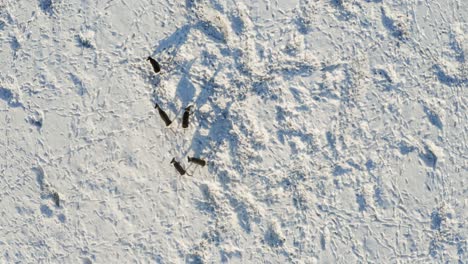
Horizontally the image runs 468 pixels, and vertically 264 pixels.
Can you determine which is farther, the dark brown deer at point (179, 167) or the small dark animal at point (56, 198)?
the small dark animal at point (56, 198)

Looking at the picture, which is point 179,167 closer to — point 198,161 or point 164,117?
point 198,161

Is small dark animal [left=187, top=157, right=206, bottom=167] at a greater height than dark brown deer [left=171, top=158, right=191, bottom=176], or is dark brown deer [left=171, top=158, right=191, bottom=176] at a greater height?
small dark animal [left=187, top=157, right=206, bottom=167]

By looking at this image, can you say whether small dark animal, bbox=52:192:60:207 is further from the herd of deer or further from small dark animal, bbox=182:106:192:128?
small dark animal, bbox=182:106:192:128

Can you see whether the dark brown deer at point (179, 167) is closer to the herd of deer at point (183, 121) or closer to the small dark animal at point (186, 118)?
the herd of deer at point (183, 121)

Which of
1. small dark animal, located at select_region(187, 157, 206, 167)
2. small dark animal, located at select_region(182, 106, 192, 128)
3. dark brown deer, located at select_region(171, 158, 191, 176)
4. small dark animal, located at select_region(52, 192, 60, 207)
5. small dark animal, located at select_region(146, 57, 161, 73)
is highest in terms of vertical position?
small dark animal, located at select_region(146, 57, 161, 73)

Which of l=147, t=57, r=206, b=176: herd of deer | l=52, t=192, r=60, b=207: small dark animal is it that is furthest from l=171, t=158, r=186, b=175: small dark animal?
l=52, t=192, r=60, b=207: small dark animal

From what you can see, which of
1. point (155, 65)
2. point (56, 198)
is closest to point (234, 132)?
point (155, 65)

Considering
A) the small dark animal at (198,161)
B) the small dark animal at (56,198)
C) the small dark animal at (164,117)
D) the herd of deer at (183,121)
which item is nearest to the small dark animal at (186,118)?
the herd of deer at (183,121)

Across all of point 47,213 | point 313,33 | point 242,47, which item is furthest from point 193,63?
point 47,213

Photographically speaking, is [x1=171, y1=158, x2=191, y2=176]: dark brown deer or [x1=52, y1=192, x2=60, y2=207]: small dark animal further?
[x1=52, y1=192, x2=60, y2=207]: small dark animal

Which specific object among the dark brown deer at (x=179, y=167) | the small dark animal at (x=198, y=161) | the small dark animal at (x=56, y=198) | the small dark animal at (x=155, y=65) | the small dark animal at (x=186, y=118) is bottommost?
the small dark animal at (x=56, y=198)
